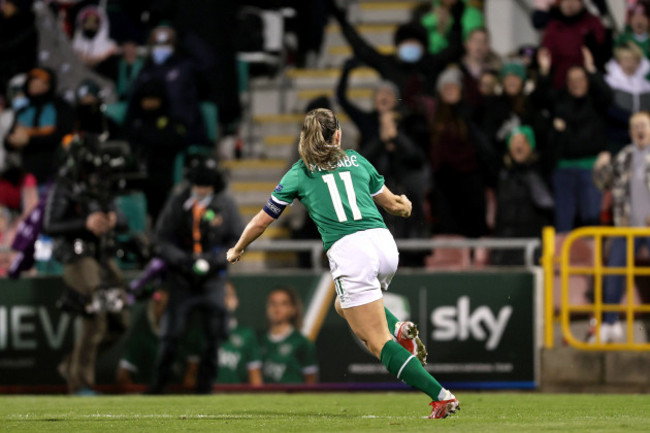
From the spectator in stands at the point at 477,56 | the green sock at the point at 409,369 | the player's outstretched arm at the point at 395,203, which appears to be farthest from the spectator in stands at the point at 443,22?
the green sock at the point at 409,369

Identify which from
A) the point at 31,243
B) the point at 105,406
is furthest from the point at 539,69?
the point at 105,406

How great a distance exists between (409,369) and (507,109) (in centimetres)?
→ 766

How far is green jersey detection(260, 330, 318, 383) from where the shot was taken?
1555 cm

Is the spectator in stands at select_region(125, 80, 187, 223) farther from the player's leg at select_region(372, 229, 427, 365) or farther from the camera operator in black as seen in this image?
the player's leg at select_region(372, 229, 427, 365)

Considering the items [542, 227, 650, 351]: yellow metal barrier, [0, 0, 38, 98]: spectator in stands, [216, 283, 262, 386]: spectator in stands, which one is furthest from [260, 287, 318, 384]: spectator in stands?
[0, 0, 38, 98]: spectator in stands

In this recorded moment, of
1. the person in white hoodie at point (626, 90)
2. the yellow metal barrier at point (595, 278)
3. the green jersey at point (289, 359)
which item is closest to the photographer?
the yellow metal barrier at point (595, 278)

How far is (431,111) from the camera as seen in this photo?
16.7 metres

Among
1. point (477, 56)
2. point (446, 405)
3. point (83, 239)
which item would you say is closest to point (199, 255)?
point (83, 239)

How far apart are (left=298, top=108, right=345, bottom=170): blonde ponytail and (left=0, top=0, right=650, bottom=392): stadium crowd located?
5919mm

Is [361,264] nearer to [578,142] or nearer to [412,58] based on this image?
[578,142]

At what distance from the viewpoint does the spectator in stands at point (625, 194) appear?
14766 mm

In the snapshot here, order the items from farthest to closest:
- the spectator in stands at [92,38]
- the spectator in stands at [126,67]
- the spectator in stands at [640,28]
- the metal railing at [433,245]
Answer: the spectator in stands at [92,38]
the spectator in stands at [126,67]
the spectator in stands at [640,28]
the metal railing at [433,245]

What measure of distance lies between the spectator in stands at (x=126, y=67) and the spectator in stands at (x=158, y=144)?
1.31 meters

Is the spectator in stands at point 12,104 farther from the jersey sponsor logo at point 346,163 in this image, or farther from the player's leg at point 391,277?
the player's leg at point 391,277
